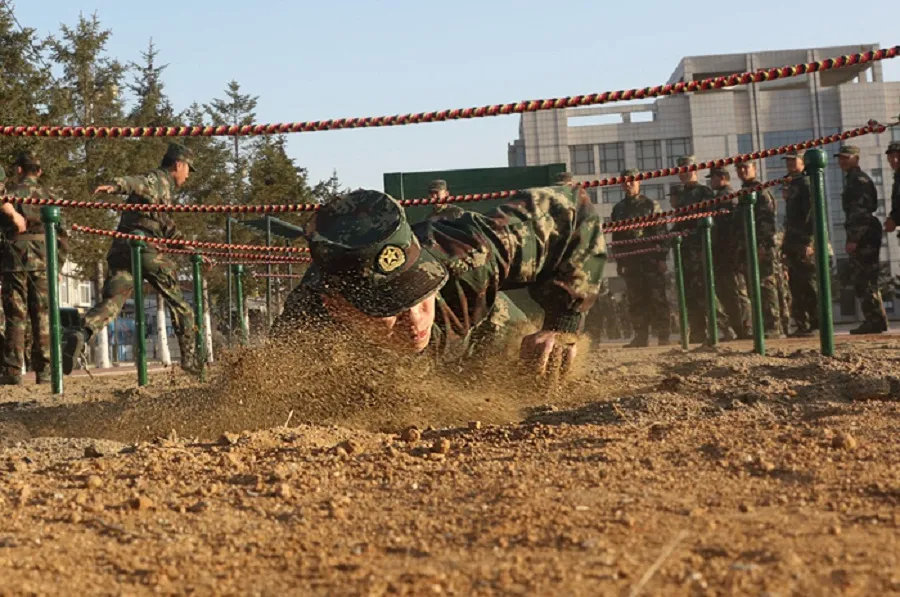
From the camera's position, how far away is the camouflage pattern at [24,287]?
30.0ft

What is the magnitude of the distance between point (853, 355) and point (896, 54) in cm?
182

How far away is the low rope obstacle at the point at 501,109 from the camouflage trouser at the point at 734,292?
300 inches

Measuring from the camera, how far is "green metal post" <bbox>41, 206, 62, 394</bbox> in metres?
6.21

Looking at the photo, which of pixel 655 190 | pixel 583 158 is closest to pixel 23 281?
pixel 583 158

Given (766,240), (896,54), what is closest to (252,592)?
(896,54)

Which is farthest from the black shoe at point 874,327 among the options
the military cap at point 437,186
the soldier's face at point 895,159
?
the military cap at point 437,186

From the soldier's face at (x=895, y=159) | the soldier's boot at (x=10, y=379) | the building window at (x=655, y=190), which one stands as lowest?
the soldier's boot at (x=10, y=379)

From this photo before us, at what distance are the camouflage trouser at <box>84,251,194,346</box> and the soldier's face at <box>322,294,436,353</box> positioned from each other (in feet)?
16.1

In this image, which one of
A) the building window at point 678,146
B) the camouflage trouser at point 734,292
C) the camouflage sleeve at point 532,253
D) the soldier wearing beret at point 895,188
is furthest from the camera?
the building window at point 678,146

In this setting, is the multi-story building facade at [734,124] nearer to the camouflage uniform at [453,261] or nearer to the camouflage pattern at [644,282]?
the camouflage pattern at [644,282]

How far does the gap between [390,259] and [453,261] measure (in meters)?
0.50

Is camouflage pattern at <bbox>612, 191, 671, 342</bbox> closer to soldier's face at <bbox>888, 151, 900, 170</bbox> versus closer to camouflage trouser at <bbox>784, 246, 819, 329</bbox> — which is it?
camouflage trouser at <bbox>784, 246, 819, 329</bbox>

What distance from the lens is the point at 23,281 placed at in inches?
373

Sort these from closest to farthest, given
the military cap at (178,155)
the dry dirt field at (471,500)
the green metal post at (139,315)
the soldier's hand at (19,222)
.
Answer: the dry dirt field at (471,500) → the green metal post at (139,315) → the soldier's hand at (19,222) → the military cap at (178,155)
